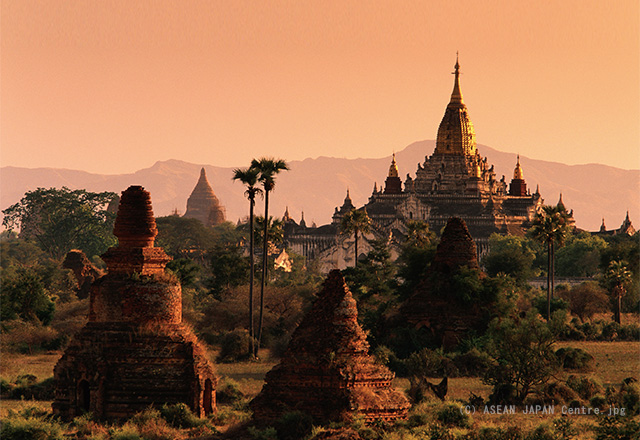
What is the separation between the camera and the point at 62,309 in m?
65.9

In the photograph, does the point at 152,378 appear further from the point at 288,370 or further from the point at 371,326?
the point at 371,326

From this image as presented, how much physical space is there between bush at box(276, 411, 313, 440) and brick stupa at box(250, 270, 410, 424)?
0.31m

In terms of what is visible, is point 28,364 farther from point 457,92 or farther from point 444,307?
point 457,92

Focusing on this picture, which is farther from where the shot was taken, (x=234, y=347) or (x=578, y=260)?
(x=578, y=260)

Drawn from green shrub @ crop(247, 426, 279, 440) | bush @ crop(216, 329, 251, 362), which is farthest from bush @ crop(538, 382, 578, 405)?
bush @ crop(216, 329, 251, 362)

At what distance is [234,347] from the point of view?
189 feet

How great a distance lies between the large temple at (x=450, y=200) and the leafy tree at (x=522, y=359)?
10828cm

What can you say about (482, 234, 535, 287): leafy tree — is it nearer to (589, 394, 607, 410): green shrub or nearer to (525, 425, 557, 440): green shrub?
(589, 394, 607, 410): green shrub

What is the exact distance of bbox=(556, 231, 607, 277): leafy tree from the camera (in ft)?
380

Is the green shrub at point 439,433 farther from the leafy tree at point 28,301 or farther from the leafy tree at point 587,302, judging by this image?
the leafy tree at point 587,302

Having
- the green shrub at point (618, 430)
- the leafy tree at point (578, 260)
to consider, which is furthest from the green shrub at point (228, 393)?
the leafy tree at point (578, 260)

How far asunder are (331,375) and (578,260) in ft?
303

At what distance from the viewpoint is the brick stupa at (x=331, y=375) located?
92.1 feet

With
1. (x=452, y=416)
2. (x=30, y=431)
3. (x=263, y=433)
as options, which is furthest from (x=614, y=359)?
(x=30, y=431)
